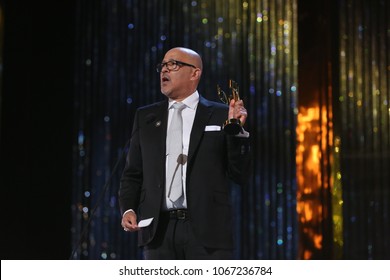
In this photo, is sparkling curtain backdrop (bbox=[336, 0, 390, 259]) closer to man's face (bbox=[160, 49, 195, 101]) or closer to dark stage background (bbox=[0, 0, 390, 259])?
dark stage background (bbox=[0, 0, 390, 259])

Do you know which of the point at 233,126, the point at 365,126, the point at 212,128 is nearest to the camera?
the point at 233,126

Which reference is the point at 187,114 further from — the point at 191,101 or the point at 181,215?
the point at 181,215

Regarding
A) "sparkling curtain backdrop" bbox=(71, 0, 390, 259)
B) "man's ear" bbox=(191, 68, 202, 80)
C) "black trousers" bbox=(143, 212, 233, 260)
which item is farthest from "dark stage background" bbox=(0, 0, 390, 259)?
"black trousers" bbox=(143, 212, 233, 260)

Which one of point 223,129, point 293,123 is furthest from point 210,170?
point 293,123

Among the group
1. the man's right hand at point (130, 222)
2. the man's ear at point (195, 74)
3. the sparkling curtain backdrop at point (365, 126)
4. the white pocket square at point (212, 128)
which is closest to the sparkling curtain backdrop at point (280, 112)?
the sparkling curtain backdrop at point (365, 126)

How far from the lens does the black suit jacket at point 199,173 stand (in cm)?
257

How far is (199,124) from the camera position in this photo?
2697 mm

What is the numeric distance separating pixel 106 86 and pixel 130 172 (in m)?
1.17

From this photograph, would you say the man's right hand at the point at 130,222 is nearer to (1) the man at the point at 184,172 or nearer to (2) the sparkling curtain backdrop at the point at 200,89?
(1) the man at the point at 184,172

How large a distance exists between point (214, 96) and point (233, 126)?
116 cm

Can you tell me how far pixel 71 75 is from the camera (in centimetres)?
388

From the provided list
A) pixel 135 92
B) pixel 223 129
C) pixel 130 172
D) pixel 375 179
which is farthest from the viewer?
pixel 135 92

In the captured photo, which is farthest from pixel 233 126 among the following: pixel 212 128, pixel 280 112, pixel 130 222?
pixel 280 112
